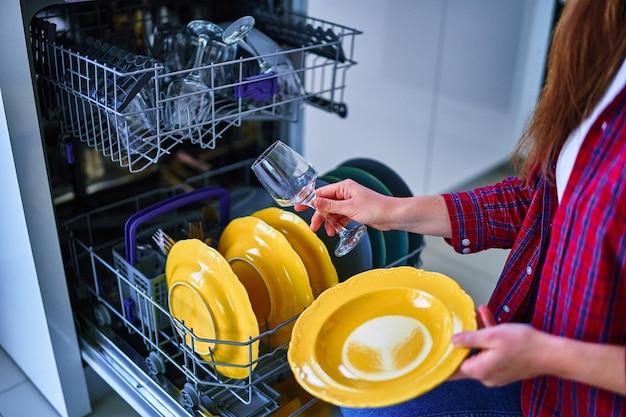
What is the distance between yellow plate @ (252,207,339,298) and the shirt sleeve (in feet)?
0.67

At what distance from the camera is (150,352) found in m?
1.02

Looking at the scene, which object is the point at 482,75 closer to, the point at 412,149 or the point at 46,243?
the point at 412,149

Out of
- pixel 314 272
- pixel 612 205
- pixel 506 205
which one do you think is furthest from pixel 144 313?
pixel 612 205

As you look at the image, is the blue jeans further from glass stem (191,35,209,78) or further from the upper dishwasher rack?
glass stem (191,35,209,78)

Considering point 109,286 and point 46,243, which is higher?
point 46,243

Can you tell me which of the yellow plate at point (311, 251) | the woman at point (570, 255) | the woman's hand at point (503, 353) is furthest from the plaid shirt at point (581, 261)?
the yellow plate at point (311, 251)

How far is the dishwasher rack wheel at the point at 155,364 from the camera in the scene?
39.6 inches

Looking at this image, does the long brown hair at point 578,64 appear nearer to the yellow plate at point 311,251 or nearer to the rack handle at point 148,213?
the yellow plate at point 311,251

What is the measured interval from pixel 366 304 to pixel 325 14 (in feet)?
2.63

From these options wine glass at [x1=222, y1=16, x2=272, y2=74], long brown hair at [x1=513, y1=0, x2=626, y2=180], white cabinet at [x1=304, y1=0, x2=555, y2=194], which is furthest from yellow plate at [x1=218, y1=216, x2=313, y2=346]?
white cabinet at [x1=304, y1=0, x2=555, y2=194]

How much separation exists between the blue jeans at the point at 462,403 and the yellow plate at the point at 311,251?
207 mm

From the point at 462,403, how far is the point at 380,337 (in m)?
0.22

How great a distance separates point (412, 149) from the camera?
Answer: 186cm

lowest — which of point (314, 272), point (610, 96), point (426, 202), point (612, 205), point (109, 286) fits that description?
point (109, 286)
